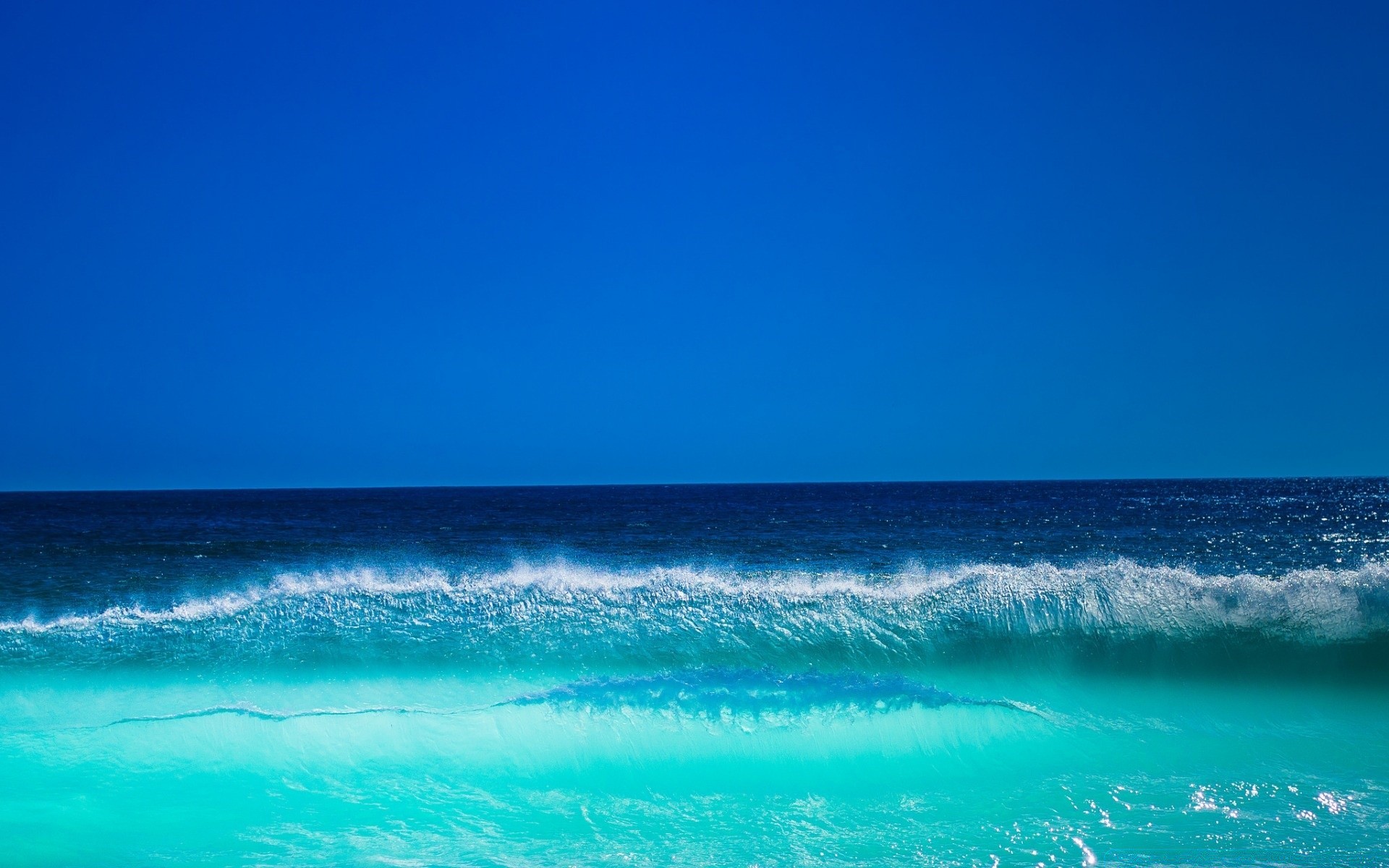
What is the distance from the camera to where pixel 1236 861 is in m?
4.47

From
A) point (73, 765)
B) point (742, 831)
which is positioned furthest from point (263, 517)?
point (742, 831)

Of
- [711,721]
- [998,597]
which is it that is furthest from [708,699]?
[998,597]

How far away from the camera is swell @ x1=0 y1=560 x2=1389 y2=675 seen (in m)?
8.43

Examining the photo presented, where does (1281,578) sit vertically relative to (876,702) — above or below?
above

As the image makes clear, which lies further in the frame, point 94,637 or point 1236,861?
point 94,637

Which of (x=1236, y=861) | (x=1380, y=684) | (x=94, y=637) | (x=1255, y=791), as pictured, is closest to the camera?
(x=1236, y=861)

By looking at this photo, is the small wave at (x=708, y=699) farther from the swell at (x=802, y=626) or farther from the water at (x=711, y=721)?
the swell at (x=802, y=626)

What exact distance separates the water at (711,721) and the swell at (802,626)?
0.13 feet

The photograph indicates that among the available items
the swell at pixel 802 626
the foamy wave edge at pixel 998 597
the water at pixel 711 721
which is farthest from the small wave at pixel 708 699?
the foamy wave edge at pixel 998 597

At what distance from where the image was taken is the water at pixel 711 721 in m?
5.01

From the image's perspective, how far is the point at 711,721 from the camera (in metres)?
6.77

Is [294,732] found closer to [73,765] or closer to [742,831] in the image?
[73,765]

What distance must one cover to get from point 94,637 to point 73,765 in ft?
11.0

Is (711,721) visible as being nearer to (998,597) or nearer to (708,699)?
(708,699)
